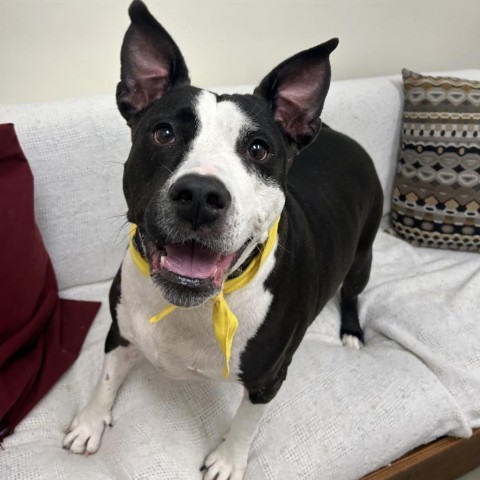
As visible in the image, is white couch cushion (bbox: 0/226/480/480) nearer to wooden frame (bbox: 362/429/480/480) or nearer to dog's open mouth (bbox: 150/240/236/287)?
wooden frame (bbox: 362/429/480/480)

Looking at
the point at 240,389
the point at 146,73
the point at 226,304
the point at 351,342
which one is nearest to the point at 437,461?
the point at 351,342

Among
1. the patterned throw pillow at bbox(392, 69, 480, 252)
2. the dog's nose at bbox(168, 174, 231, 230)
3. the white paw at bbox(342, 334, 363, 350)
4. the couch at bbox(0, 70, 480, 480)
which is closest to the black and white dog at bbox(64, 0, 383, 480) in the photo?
the dog's nose at bbox(168, 174, 231, 230)

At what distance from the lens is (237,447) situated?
4.77 feet

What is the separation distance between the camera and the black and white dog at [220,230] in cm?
99

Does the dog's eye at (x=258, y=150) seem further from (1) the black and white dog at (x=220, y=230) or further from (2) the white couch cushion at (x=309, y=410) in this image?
(2) the white couch cushion at (x=309, y=410)

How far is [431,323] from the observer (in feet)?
6.40

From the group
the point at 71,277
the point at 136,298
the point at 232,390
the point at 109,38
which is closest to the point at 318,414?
the point at 232,390

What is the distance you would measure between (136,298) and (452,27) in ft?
8.22

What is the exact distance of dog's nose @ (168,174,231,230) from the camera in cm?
90

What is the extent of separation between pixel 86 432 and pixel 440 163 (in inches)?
73.2

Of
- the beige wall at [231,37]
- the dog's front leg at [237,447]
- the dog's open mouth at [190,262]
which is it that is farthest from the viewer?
the beige wall at [231,37]

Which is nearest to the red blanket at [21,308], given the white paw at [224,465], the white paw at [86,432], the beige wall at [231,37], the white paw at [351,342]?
the white paw at [86,432]

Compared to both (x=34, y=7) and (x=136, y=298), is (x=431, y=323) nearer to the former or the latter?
(x=136, y=298)

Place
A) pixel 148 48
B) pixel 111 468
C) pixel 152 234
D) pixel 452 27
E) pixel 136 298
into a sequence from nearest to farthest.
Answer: pixel 152 234
pixel 148 48
pixel 136 298
pixel 111 468
pixel 452 27
